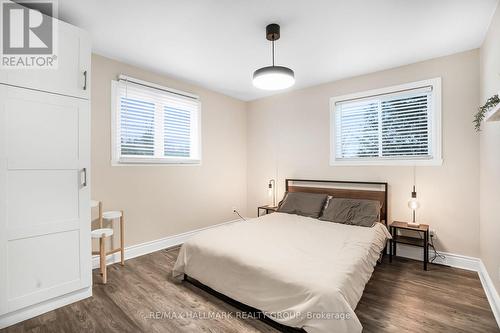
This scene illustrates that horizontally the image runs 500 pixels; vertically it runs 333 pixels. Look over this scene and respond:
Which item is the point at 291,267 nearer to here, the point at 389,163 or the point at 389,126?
the point at 389,163

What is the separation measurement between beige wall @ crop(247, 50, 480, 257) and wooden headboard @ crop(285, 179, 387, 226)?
0.10 m

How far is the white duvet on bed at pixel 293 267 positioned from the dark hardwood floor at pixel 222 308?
0.20m

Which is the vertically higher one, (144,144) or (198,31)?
(198,31)

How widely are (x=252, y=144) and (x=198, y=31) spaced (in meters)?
2.81

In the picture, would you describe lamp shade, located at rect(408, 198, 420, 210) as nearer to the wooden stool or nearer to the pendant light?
the pendant light

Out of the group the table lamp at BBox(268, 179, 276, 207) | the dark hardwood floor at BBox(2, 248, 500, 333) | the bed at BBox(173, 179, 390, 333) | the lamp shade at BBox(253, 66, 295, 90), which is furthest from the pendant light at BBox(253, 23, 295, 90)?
the table lamp at BBox(268, 179, 276, 207)

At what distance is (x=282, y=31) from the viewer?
253 centimetres


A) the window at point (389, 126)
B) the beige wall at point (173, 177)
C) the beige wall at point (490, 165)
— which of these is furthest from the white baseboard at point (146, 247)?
the beige wall at point (490, 165)

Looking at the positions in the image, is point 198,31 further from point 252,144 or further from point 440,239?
point 440,239

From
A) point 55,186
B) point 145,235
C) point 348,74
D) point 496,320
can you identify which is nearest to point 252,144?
point 348,74

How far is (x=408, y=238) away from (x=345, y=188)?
1045 millimetres

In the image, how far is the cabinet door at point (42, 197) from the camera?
1934 mm

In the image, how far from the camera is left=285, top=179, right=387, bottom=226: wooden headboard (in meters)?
3.50

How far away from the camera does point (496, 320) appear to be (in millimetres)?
1958
